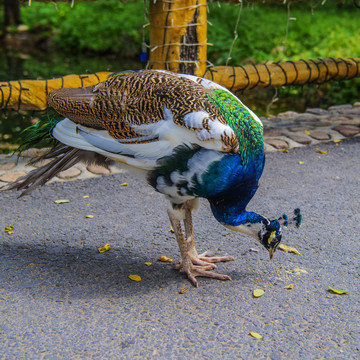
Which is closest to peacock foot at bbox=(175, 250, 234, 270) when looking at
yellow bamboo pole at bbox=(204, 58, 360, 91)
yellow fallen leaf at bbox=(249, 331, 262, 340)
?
yellow fallen leaf at bbox=(249, 331, 262, 340)

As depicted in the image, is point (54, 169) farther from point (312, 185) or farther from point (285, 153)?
point (285, 153)

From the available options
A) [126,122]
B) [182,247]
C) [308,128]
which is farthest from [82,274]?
[308,128]

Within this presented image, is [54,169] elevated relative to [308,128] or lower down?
elevated

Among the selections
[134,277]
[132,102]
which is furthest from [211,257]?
[132,102]

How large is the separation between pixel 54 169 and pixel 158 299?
1.07 metres

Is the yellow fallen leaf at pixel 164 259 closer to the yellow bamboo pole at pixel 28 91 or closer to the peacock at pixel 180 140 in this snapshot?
the peacock at pixel 180 140

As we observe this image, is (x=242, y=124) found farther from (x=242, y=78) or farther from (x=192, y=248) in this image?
(x=242, y=78)

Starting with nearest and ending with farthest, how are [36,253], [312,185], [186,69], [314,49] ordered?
1. [36,253]
2. [312,185]
3. [186,69]
4. [314,49]

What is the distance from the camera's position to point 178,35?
459cm

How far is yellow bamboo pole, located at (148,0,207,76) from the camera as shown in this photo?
448 centimetres

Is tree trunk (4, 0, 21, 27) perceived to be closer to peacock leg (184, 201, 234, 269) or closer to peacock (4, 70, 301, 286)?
peacock (4, 70, 301, 286)

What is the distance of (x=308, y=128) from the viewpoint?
227 inches

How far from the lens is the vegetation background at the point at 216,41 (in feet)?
27.1

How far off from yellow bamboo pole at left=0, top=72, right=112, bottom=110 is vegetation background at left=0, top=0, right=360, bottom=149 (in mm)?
1872
